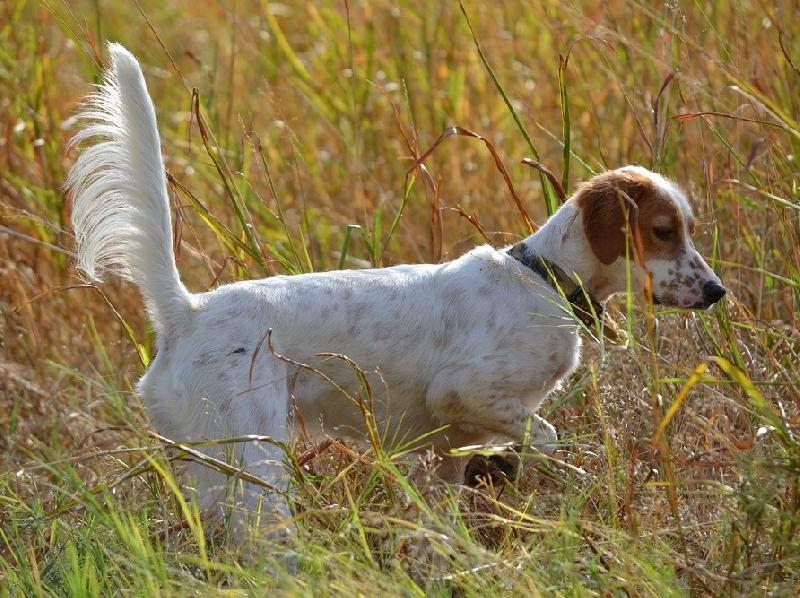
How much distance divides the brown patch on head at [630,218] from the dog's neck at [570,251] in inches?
1.9

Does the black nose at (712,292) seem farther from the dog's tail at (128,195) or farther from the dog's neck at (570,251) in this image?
the dog's tail at (128,195)

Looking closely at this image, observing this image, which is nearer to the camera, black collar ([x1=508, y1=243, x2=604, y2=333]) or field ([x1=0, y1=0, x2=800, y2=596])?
field ([x1=0, y1=0, x2=800, y2=596])

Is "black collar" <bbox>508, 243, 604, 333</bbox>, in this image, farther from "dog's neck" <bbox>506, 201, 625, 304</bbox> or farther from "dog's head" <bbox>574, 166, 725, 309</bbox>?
"dog's head" <bbox>574, 166, 725, 309</bbox>

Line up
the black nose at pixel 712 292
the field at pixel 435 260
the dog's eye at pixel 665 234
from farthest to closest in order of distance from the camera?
the dog's eye at pixel 665 234 → the black nose at pixel 712 292 → the field at pixel 435 260

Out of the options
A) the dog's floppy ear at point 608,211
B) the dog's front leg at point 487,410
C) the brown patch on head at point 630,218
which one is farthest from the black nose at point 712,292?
the dog's front leg at point 487,410

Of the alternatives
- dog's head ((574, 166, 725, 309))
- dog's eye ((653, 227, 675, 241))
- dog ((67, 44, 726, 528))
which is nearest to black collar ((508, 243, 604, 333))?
dog ((67, 44, 726, 528))

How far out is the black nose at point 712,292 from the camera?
11.5 feet

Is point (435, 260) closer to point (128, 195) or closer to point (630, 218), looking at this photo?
point (630, 218)

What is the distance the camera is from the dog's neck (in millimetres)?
3703

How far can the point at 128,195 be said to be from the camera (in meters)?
3.37

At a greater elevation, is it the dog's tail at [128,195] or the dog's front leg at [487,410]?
the dog's tail at [128,195]

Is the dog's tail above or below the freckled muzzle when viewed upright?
above

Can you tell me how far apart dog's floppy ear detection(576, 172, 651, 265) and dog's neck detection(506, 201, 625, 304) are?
0.04 meters

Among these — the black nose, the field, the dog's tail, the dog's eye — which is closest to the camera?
the field
